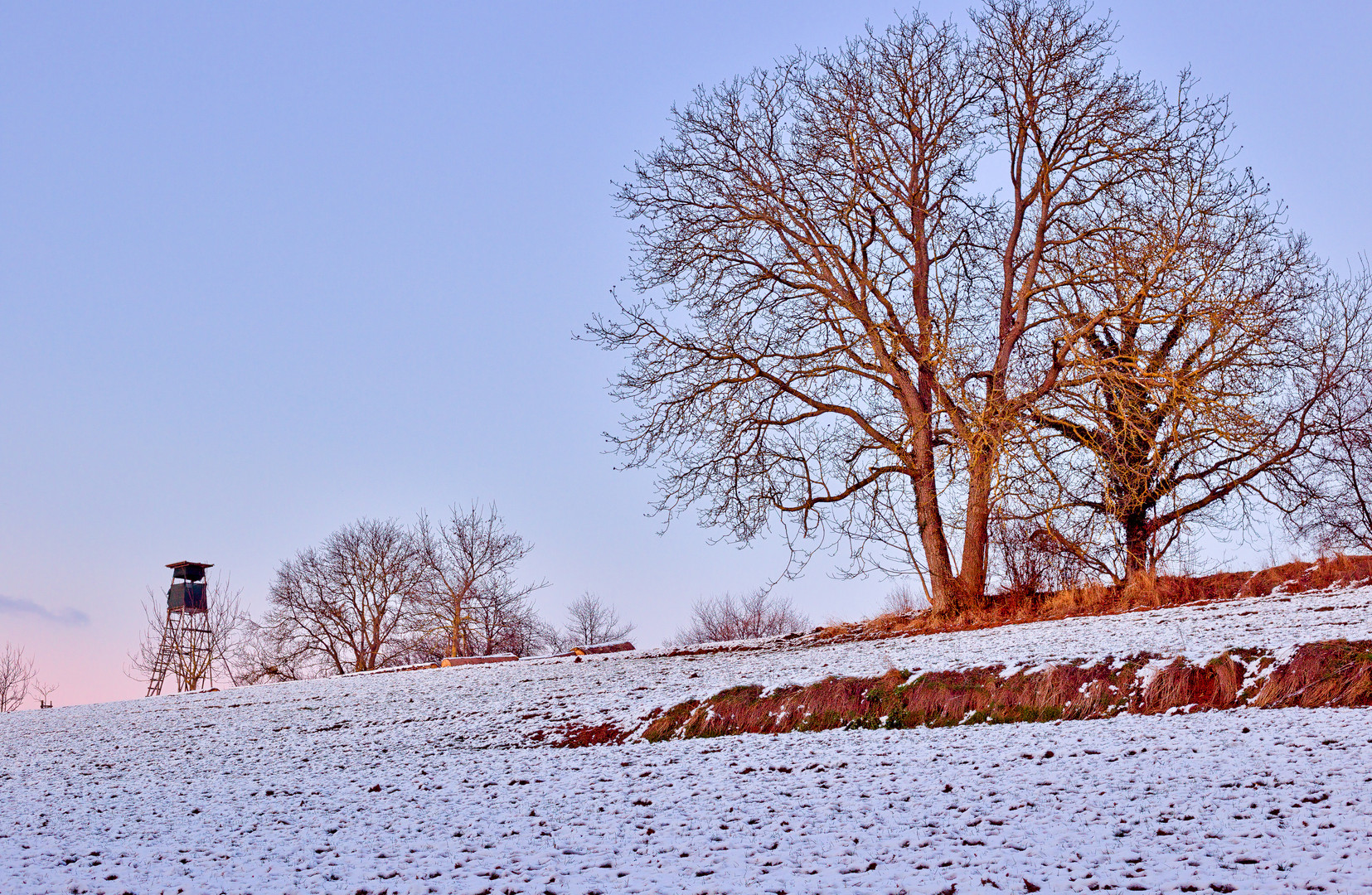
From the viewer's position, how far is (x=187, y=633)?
33312 mm

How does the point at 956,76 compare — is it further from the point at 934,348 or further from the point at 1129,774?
the point at 1129,774

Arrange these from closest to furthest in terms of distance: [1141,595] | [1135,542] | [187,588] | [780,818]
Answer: [780,818] < [1141,595] < [1135,542] < [187,588]

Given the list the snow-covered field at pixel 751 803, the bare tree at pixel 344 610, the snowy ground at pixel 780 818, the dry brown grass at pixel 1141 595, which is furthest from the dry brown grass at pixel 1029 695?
the bare tree at pixel 344 610

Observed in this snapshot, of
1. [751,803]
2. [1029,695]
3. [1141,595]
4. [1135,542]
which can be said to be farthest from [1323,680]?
[1135,542]

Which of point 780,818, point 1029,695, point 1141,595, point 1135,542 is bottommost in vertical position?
point 780,818

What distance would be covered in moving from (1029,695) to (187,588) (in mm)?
31175

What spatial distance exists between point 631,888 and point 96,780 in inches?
312

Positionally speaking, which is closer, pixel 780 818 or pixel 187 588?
pixel 780 818

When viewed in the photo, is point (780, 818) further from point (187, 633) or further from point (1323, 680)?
point (187, 633)

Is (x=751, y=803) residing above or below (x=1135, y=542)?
below

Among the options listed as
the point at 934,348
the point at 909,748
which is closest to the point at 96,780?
the point at 909,748

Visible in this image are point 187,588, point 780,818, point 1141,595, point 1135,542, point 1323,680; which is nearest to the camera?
point 780,818

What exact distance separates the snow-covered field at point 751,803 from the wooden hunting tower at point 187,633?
73.6ft

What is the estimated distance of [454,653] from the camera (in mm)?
34500
